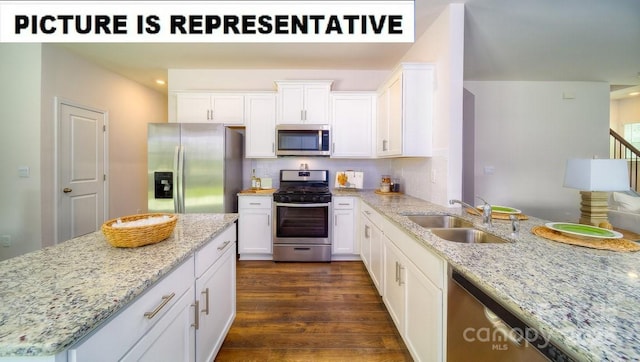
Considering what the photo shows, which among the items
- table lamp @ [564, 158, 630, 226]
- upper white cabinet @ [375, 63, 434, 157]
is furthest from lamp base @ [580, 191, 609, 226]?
upper white cabinet @ [375, 63, 434, 157]

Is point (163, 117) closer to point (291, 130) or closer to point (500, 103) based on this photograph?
point (291, 130)

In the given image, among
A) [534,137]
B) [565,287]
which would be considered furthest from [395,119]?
[534,137]

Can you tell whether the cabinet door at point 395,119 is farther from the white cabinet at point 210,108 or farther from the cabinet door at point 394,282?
the white cabinet at point 210,108

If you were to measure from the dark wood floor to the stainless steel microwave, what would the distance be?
1.51 m

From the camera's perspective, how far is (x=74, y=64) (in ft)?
10.4

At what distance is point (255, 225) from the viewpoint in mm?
3143

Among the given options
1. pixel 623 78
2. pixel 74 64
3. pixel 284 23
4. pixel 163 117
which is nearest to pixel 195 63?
pixel 74 64

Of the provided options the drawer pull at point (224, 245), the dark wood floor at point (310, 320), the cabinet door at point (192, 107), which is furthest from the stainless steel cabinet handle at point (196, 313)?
the cabinet door at point (192, 107)

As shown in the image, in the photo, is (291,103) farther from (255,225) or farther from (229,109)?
(255,225)

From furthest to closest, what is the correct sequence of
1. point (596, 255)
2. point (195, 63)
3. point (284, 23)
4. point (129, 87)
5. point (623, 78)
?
point (129, 87), point (623, 78), point (195, 63), point (284, 23), point (596, 255)

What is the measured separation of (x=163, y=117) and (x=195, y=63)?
2.31 meters

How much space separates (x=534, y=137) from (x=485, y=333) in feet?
14.5

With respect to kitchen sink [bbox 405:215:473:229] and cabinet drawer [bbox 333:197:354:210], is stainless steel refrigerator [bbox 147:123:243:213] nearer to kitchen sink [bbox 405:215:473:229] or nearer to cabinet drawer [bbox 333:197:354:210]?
cabinet drawer [bbox 333:197:354:210]

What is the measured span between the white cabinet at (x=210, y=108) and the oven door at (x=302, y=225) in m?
1.45
